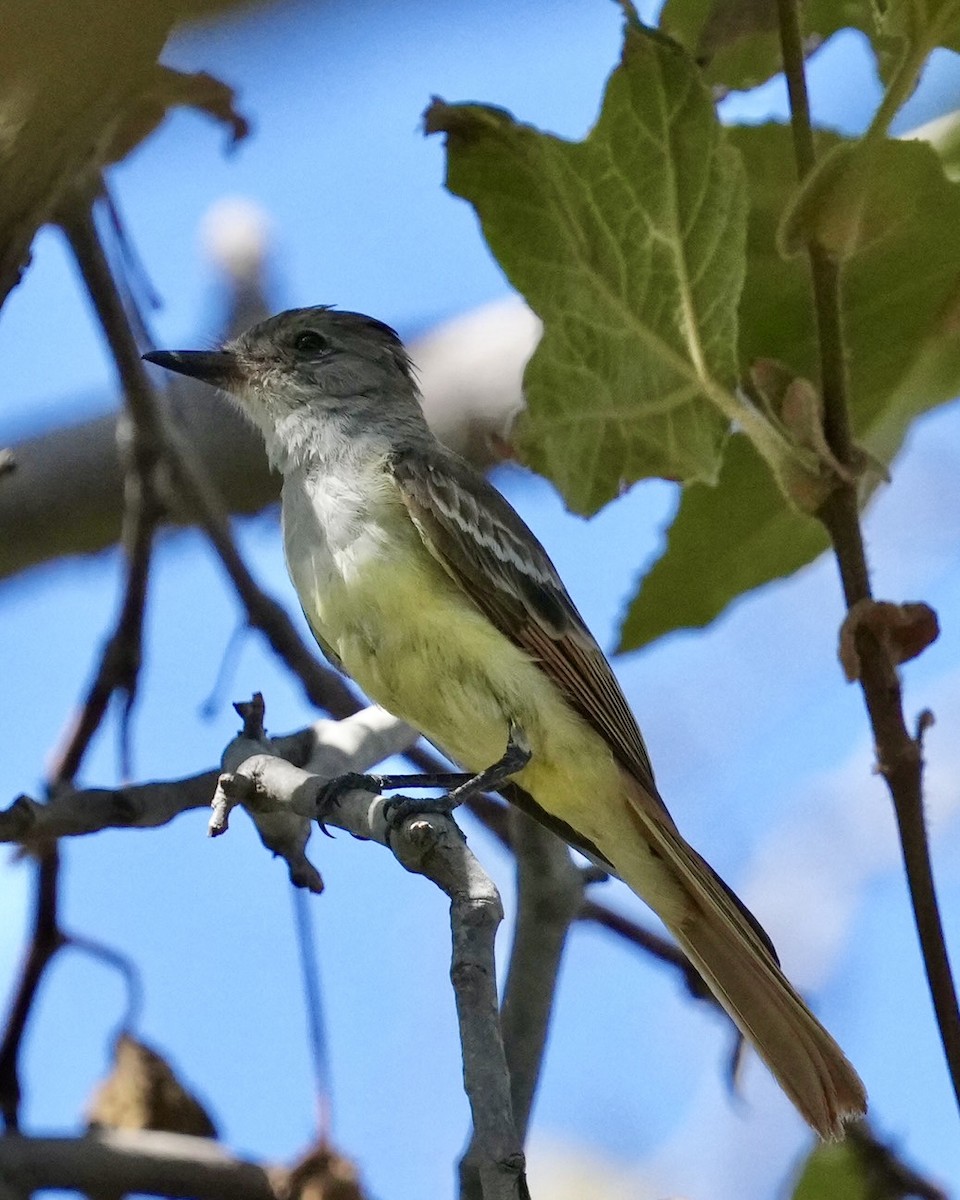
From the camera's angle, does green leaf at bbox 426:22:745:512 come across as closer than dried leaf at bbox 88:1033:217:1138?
Yes

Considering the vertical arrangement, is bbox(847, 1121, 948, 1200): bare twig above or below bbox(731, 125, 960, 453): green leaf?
below

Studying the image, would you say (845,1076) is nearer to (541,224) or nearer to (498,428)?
(541,224)

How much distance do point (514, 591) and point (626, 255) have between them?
3.23 feet

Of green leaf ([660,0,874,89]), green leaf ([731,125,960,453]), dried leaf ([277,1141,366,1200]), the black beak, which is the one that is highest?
green leaf ([660,0,874,89])

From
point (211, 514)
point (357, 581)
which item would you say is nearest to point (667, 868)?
point (357, 581)

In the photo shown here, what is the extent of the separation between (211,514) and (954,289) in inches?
75.2

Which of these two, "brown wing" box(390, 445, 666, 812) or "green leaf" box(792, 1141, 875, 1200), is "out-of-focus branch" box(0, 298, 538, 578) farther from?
"green leaf" box(792, 1141, 875, 1200)

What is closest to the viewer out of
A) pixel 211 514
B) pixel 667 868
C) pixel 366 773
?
pixel 366 773

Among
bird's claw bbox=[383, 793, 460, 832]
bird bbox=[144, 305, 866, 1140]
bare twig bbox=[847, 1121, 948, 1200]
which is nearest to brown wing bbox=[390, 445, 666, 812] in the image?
bird bbox=[144, 305, 866, 1140]

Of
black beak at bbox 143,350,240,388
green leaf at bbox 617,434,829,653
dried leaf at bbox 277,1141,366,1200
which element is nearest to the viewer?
dried leaf at bbox 277,1141,366,1200

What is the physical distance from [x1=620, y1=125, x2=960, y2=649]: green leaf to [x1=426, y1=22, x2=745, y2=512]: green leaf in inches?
8.5

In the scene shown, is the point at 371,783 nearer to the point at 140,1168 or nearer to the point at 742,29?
the point at 140,1168

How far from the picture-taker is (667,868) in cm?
345

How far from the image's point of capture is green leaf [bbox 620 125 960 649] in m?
2.68
